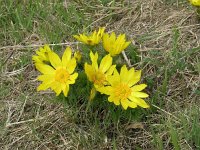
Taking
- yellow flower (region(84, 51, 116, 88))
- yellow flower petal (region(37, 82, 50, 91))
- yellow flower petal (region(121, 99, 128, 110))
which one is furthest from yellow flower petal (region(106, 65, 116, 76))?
yellow flower petal (region(37, 82, 50, 91))

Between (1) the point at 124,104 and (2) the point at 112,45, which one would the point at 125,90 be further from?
(2) the point at 112,45

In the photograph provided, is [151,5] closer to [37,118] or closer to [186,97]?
[186,97]

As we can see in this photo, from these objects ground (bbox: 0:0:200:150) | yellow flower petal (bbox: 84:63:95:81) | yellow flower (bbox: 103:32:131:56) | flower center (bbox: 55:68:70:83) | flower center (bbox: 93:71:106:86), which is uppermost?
yellow flower (bbox: 103:32:131:56)

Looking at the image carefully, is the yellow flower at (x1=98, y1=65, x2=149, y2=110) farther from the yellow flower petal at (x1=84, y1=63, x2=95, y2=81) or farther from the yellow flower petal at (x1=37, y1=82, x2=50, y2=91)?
the yellow flower petal at (x1=37, y1=82, x2=50, y2=91)

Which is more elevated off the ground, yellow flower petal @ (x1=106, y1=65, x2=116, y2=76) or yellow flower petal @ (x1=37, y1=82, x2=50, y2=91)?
yellow flower petal @ (x1=106, y1=65, x2=116, y2=76)

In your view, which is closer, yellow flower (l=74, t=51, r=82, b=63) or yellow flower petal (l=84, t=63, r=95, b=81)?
yellow flower petal (l=84, t=63, r=95, b=81)

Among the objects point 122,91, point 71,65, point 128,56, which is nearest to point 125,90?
point 122,91

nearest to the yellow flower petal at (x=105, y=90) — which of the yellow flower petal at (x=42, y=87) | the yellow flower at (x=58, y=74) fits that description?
the yellow flower at (x=58, y=74)
